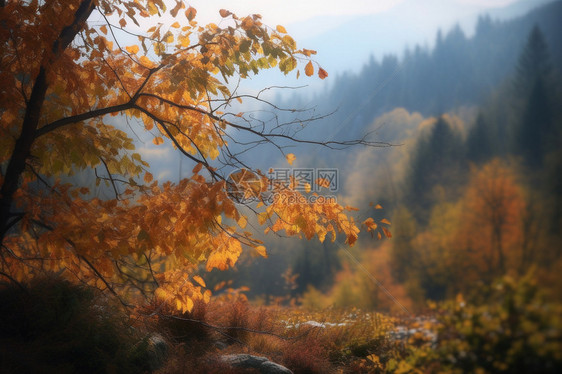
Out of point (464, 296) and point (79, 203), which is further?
point (79, 203)

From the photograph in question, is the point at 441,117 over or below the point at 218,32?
over

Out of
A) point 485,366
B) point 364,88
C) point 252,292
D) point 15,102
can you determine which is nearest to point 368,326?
point 485,366

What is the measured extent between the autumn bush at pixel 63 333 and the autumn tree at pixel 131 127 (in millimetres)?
346

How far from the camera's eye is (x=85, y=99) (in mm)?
3225

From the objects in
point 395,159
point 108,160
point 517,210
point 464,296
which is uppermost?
point 395,159

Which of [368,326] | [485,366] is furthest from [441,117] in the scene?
[485,366]

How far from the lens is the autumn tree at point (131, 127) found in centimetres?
281

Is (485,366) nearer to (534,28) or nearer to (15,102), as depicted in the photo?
(534,28)

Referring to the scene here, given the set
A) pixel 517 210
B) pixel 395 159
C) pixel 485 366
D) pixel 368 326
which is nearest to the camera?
pixel 485 366

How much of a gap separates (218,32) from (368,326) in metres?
4.16

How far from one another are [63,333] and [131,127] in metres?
1.91

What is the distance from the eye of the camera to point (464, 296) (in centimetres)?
204

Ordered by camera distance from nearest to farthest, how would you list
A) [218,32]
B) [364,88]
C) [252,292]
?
1. [218,32]
2. [364,88]
3. [252,292]

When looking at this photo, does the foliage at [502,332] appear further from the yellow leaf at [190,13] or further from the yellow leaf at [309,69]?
the yellow leaf at [190,13]
